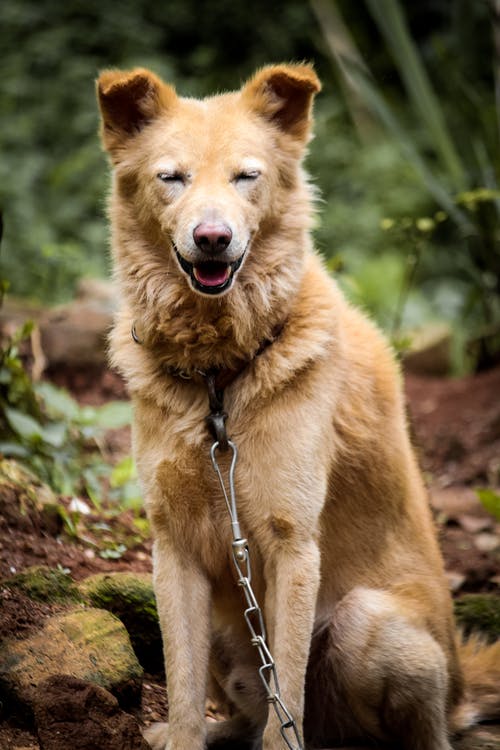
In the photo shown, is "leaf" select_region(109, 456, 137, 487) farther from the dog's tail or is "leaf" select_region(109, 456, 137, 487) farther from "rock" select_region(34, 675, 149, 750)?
"rock" select_region(34, 675, 149, 750)

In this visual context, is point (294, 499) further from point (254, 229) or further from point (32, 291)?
point (32, 291)

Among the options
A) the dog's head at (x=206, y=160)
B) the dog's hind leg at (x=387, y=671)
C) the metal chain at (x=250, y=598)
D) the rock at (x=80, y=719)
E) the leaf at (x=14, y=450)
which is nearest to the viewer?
the rock at (x=80, y=719)

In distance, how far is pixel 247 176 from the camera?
9.71ft

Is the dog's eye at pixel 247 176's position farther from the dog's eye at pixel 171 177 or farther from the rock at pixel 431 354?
the rock at pixel 431 354

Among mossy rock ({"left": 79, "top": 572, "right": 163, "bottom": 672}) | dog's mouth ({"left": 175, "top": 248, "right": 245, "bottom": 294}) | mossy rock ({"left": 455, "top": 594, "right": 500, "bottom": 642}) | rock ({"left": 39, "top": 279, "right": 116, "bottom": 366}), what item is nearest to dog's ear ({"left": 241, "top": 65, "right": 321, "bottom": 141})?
dog's mouth ({"left": 175, "top": 248, "right": 245, "bottom": 294})

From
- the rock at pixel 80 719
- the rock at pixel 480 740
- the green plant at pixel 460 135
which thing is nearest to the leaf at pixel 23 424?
the rock at pixel 80 719

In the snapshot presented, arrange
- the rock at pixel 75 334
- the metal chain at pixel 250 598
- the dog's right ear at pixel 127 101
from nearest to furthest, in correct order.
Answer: the metal chain at pixel 250 598, the dog's right ear at pixel 127 101, the rock at pixel 75 334

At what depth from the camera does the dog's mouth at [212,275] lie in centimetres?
283

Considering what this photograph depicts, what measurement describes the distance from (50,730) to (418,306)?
815 centimetres

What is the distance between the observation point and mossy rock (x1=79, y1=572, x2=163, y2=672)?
11.3 feet

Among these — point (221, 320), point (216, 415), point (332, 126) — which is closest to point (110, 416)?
point (221, 320)

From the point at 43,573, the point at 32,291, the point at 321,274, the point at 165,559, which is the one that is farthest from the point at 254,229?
the point at 32,291

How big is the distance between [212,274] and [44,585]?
4.34 feet

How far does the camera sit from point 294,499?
2807 mm
